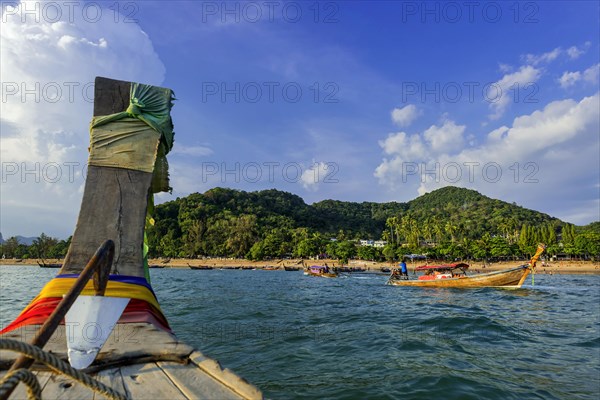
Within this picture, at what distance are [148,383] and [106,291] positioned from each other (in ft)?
4.18

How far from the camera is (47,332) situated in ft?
5.75

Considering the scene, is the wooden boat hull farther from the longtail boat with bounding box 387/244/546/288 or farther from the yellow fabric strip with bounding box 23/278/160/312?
the yellow fabric strip with bounding box 23/278/160/312

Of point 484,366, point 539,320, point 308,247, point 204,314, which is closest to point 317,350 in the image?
point 484,366

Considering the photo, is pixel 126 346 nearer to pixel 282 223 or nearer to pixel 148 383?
pixel 148 383

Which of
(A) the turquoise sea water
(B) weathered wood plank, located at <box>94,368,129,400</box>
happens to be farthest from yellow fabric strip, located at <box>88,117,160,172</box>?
(A) the turquoise sea water

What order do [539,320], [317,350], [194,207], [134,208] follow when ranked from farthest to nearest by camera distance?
[194,207] → [539,320] → [317,350] → [134,208]

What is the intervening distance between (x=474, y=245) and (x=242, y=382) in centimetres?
8928

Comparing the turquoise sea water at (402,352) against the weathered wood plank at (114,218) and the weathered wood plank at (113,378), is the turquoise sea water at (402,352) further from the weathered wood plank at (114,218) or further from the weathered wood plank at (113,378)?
the weathered wood plank at (113,378)

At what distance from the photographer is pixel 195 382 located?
2.26 meters

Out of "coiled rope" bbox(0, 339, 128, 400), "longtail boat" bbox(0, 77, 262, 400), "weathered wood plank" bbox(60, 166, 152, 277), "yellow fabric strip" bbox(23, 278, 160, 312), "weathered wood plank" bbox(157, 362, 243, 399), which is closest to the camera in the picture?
"coiled rope" bbox(0, 339, 128, 400)

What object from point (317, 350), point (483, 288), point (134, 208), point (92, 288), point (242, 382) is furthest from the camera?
point (483, 288)

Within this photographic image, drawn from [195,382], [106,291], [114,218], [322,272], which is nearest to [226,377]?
[195,382]

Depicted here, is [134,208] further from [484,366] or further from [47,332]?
[484,366]

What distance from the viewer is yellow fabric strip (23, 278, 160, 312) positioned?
3.13 metres
